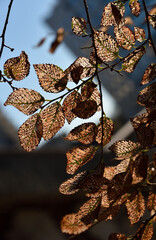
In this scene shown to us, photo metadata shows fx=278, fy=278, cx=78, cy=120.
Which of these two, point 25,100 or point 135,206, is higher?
point 25,100

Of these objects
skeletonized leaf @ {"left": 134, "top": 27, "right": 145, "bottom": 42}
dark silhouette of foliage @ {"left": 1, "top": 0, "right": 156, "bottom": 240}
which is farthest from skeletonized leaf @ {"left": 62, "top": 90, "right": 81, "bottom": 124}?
skeletonized leaf @ {"left": 134, "top": 27, "right": 145, "bottom": 42}

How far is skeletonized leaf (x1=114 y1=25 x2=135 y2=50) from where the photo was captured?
386 mm

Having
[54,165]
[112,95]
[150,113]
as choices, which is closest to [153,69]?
[150,113]

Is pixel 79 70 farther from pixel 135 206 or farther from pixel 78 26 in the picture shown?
pixel 135 206

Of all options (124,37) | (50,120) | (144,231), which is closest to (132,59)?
(124,37)

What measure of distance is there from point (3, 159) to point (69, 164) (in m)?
1.94

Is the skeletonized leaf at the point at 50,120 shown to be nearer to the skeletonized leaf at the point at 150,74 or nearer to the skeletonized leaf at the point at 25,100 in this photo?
the skeletonized leaf at the point at 25,100

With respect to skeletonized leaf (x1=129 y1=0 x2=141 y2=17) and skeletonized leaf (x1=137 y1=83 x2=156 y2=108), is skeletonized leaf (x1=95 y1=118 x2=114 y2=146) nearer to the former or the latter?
skeletonized leaf (x1=137 y1=83 x2=156 y2=108)

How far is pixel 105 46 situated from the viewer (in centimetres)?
37

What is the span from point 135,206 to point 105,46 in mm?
224

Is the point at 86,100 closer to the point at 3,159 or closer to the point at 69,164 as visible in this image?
the point at 69,164

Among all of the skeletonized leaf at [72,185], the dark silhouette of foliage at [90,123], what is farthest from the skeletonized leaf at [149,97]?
the skeletonized leaf at [72,185]

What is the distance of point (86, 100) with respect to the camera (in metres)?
0.36

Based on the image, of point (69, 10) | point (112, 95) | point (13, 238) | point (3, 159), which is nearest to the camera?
point (3, 159)
